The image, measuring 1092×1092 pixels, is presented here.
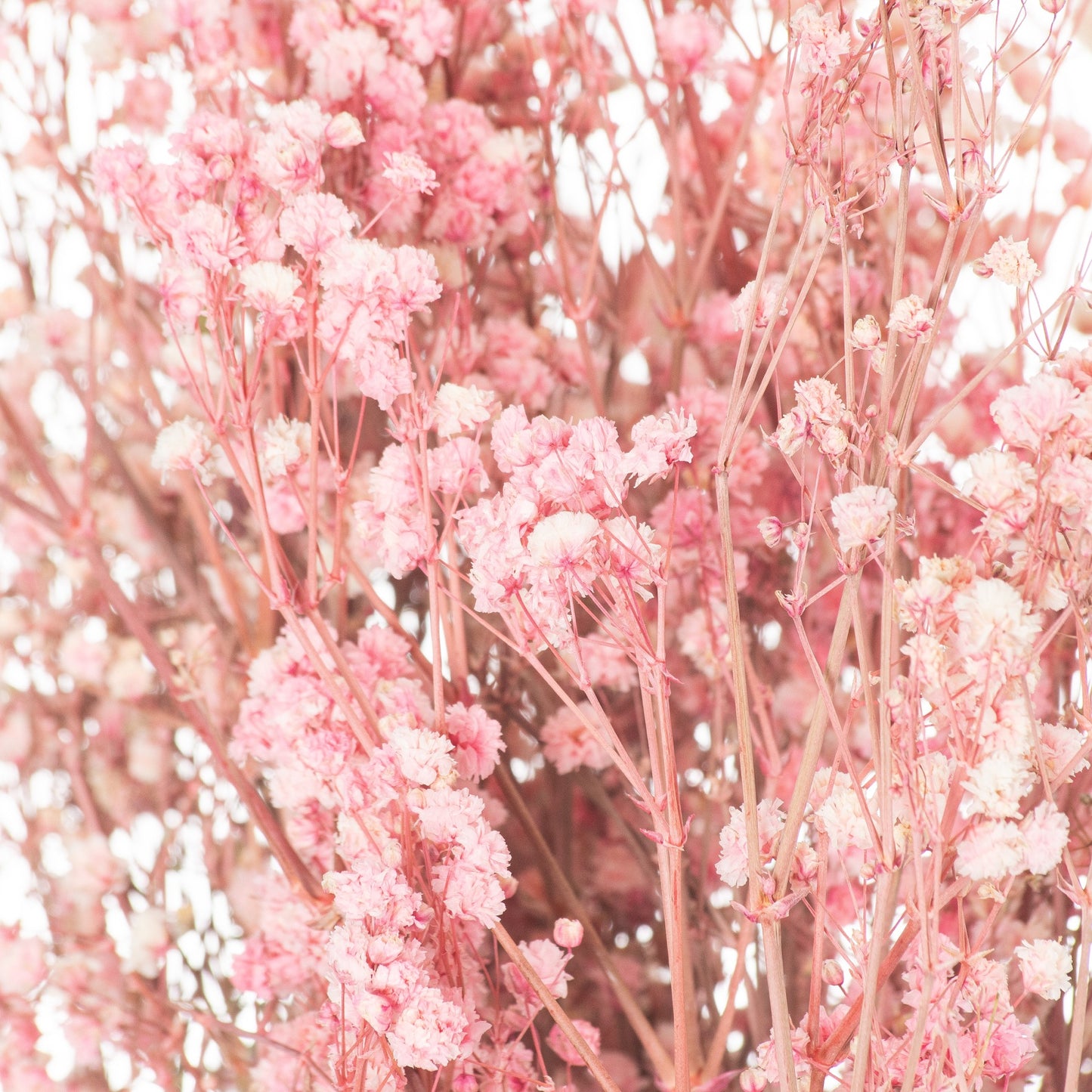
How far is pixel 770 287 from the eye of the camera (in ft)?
1.52

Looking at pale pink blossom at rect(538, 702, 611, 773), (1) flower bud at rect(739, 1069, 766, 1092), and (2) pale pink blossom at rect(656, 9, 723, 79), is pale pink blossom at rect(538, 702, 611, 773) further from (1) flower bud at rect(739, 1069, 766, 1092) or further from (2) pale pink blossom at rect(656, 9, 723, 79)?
(2) pale pink blossom at rect(656, 9, 723, 79)

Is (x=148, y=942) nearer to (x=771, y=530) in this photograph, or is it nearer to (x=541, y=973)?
(x=541, y=973)

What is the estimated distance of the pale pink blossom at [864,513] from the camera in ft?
1.21

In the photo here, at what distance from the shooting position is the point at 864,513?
37cm

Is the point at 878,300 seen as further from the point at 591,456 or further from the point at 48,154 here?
the point at 48,154

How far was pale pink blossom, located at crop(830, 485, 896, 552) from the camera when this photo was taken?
37cm

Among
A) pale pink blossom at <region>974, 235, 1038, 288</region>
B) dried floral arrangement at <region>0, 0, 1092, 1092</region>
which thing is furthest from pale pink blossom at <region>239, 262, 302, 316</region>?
pale pink blossom at <region>974, 235, 1038, 288</region>

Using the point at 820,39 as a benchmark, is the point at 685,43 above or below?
above

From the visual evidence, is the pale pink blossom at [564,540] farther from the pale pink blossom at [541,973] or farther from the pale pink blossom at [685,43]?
the pale pink blossom at [685,43]

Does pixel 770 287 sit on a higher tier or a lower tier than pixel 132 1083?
higher

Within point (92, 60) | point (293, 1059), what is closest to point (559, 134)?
point (92, 60)

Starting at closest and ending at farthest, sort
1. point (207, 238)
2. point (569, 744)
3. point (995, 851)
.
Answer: point (995, 851) < point (207, 238) < point (569, 744)

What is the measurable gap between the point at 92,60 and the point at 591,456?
51 cm

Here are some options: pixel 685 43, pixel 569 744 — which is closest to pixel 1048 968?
pixel 569 744
